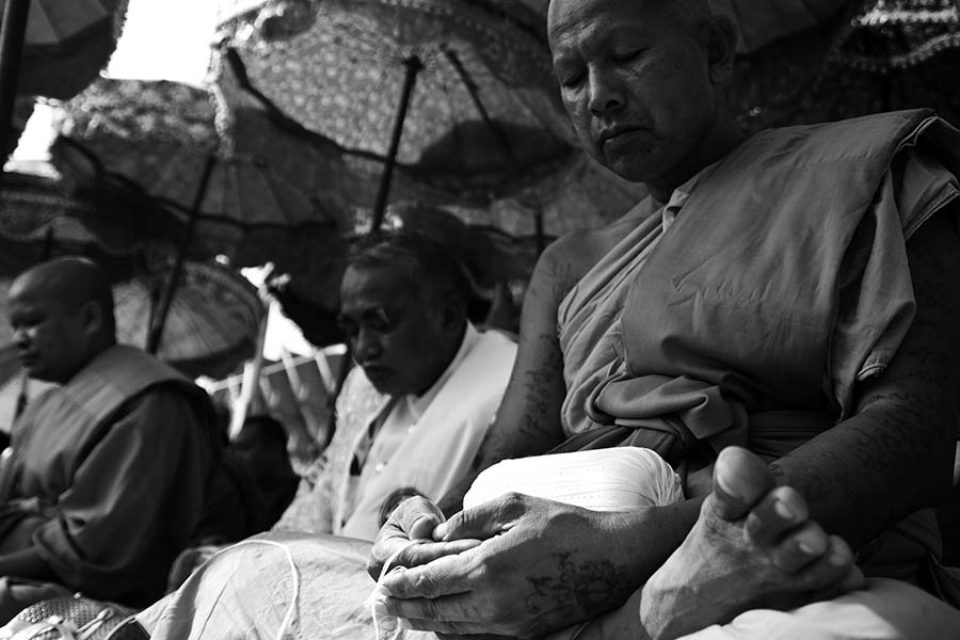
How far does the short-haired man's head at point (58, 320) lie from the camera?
4539 millimetres

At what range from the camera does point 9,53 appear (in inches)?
137

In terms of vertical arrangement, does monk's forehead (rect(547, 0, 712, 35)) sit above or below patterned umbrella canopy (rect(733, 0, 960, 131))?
above

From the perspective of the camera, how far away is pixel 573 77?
232 centimetres

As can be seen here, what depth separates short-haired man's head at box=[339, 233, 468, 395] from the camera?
149 inches

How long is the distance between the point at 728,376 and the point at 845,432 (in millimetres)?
241

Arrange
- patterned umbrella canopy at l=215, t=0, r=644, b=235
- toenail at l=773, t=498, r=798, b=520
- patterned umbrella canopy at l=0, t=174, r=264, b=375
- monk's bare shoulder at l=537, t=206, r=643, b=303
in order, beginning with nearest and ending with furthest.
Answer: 1. toenail at l=773, t=498, r=798, b=520
2. monk's bare shoulder at l=537, t=206, r=643, b=303
3. patterned umbrella canopy at l=215, t=0, r=644, b=235
4. patterned umbrella canopy at l=0, t=174, r=264, b=375

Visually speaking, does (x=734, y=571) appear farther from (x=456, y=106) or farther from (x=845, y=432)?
(x=456, y=106)

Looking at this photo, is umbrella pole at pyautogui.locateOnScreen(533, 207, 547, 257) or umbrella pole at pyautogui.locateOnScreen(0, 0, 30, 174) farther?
umbrella pole at pyautogui.locateOnScreen(533, 207, 547, 257)

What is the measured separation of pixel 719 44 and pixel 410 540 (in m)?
1.08

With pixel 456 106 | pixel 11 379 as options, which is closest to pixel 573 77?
pixel 456 106

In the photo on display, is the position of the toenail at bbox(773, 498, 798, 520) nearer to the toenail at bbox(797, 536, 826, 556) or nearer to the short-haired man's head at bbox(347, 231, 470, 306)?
the toenail at bbox(797, 536, 826, 556)

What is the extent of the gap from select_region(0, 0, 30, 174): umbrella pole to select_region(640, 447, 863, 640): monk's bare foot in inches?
98.5

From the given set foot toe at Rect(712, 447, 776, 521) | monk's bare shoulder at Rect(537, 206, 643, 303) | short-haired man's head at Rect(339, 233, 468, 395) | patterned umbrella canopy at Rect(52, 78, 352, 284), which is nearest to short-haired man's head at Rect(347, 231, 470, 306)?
short-haired man's head at Rect(339, 233, 468, 395)

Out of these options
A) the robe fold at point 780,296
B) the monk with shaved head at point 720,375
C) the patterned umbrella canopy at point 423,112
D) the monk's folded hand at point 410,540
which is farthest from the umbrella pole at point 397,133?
the monk's folded hand at point 410,540
